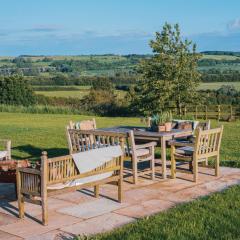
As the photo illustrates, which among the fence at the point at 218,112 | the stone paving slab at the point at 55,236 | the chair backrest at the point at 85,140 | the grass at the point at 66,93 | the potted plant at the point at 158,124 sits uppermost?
the potted plant at the point at 158,124

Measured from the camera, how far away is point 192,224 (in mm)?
5465

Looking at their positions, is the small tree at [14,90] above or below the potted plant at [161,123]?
below

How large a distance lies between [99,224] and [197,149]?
8.87 feet

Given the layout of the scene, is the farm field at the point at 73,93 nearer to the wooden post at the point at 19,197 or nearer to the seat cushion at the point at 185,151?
the seat cushion at the point at 185,151

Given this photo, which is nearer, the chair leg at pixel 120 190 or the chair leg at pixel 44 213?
the chair leg at pixel 44 213

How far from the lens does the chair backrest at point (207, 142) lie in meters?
7.85

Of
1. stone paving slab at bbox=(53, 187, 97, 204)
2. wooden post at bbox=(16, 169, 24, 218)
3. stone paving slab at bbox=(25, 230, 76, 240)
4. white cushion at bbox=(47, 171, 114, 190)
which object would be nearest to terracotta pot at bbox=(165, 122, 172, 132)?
stone paving slab at bbox=(53, 187, 97, 204)

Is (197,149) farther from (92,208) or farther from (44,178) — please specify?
(44,178)

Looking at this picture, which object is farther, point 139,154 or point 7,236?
point 139,154

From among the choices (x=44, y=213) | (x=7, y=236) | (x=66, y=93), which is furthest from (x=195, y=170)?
(x=66, y=93)

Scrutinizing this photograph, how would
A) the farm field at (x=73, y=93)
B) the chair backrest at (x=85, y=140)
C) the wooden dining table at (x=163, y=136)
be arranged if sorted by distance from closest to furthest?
1. the chair backrest at (x=85, y=140)
2. the wooden dining table at (x=163, y=136)
3. the farm field at (x=73, y=93)

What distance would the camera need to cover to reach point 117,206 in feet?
21.5

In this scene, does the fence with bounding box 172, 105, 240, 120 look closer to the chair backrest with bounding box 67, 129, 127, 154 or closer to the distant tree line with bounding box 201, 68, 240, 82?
the chair backrest with bounding box 67, 129, 127, 154

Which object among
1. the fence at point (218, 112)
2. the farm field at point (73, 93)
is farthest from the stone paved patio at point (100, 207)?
the farm field at point (73, 93)
